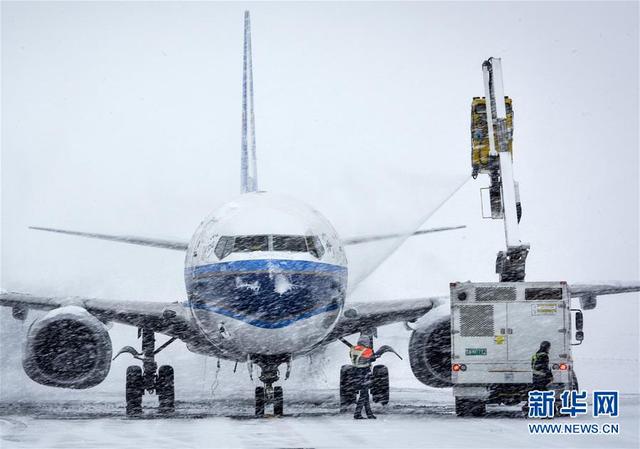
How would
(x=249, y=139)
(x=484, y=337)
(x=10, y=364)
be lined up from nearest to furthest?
1. (x=484, y=337)
2. (x=249, y=139)
3. (x=10, y=364)

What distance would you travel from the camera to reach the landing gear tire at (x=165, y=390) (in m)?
22.1

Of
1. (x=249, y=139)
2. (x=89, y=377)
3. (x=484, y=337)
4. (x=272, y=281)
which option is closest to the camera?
(x=272, y=281)

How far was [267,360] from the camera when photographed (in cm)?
1850

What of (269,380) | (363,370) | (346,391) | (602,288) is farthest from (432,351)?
(602,288)

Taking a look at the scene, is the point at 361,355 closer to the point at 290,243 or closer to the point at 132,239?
the point at 290,243

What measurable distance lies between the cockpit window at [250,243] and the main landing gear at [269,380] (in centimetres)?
191

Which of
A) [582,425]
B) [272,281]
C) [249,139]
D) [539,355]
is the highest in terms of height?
[249,139]

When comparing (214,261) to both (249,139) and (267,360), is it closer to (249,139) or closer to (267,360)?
(267,360)

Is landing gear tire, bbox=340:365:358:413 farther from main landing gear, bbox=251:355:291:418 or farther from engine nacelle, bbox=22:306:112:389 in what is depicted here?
engine nacelle, bbox=22:306:112:389

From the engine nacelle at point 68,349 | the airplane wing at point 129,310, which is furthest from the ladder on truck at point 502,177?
the engine nacelle at point 68,349

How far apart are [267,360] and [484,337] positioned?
3.77 metres

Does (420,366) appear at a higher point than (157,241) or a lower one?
lower

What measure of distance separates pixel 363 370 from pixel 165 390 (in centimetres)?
541

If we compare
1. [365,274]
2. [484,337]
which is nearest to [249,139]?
[365,274]
